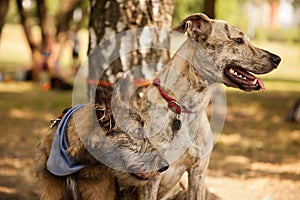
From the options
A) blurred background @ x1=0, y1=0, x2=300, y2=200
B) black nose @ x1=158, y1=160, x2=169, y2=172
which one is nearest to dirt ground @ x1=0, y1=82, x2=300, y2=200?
blurred background @ x1=0, y1=0, x2=300, y2=200

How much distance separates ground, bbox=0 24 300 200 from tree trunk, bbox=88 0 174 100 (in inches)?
56.3

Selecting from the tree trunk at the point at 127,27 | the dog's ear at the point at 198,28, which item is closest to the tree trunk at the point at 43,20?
the tree trunk at the point at 127,27

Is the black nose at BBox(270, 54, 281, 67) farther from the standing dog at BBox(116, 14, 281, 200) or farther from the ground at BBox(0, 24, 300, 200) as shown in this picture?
the ground at BBox(0, 24, 300, 200)

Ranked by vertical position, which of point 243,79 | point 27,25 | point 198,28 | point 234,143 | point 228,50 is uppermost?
point 198,28

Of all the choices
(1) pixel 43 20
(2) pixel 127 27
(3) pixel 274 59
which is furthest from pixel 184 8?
(3) pixel 274 59

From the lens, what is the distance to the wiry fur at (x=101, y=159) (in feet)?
15.3

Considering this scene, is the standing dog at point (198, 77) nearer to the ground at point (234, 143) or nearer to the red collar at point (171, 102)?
the red collar at point (171, 102)

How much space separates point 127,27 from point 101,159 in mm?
2559

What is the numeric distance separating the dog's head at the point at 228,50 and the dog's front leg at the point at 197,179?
0.69 metres

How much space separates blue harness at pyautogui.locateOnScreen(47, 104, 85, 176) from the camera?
484cm

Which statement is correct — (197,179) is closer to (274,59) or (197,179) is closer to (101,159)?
(101,159)

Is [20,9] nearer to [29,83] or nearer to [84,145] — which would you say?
[29,83]

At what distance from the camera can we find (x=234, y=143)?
11.5m

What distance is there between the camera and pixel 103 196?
501cm
